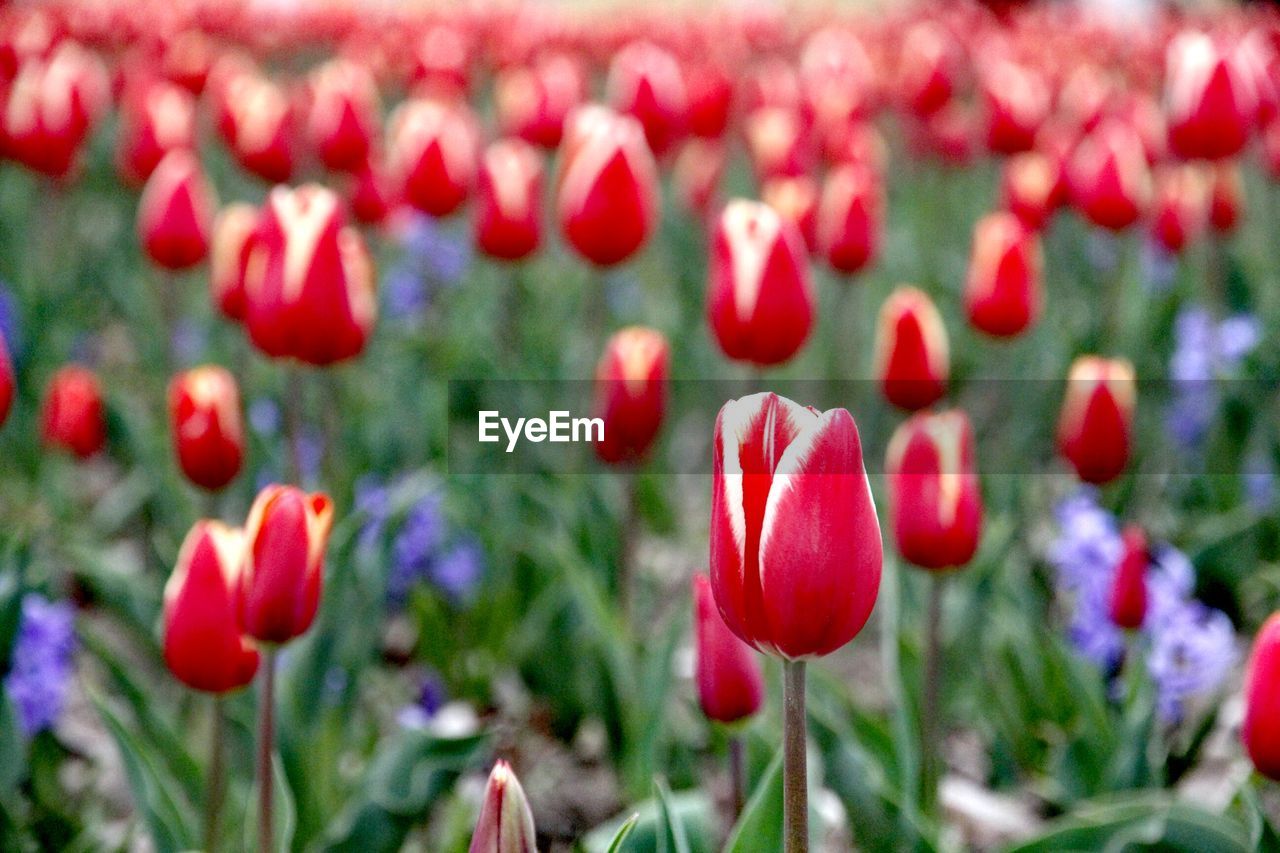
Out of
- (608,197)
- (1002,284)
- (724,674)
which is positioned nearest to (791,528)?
(724,674)

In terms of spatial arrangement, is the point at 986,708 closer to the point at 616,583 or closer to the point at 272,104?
the point at 616,583

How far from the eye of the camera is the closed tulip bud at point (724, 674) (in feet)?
4.36

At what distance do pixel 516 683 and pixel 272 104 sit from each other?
1672mm

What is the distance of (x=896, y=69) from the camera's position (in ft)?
20.2

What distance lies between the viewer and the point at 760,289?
2.12 metres

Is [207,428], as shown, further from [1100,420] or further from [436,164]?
[1100,420]

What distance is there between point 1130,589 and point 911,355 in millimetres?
610

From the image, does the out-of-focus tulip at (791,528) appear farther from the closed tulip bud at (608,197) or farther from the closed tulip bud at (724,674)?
the closed tulip bud at (608,197)

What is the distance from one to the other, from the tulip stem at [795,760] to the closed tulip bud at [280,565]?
1.85ft

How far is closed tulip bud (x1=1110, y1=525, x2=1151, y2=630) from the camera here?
1.84 meters

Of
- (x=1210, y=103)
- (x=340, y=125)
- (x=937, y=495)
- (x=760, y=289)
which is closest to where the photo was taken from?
(x=937, y=495)

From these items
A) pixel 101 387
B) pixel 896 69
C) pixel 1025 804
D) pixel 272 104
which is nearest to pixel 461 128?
pixel 272 104

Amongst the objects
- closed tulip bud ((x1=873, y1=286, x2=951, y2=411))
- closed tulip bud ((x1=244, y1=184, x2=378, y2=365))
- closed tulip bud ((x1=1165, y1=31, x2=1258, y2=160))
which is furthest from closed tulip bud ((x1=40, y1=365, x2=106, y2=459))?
closed tulip bud ((x1=1165, y1=31, x2=1258, y2=160))

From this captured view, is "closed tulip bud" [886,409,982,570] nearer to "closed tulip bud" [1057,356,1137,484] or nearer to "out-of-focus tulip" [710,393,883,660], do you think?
"closed tulip bud" [1057,356,1137,484]
